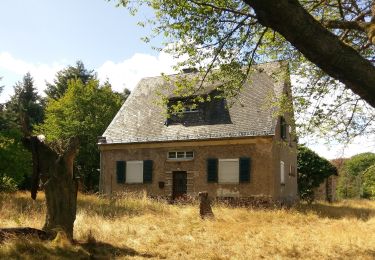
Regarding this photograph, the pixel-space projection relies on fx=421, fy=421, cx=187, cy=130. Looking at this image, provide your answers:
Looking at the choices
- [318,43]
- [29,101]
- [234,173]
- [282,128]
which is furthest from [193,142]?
[29,101]

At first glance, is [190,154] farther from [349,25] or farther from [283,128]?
[349,25]

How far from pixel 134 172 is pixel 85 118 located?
12.7m

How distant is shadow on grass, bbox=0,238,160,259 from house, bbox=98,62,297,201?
13.6m

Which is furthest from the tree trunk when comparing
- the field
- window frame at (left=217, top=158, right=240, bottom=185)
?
window frame at (left=217, top=158, right=240, bottom=185)

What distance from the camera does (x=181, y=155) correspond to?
23.0m

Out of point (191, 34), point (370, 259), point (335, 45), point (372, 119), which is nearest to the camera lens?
point (335, 45)

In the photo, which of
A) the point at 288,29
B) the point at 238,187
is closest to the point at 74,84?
the point at 238,187

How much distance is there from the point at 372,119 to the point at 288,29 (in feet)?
27.9

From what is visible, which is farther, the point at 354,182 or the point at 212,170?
the point at 354,182

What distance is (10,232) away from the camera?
303 inches

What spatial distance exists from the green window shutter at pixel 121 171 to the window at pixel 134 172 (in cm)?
19

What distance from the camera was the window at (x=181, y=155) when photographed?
22.8 m

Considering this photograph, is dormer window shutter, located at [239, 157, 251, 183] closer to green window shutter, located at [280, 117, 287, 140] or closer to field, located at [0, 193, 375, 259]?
green window shutter, located at [280, 117, 287, 140]

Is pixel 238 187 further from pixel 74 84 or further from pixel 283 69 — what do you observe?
pixel 74 84
